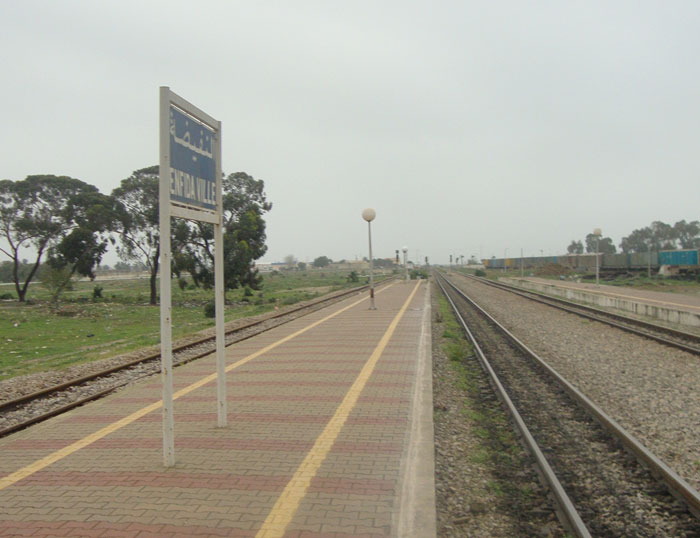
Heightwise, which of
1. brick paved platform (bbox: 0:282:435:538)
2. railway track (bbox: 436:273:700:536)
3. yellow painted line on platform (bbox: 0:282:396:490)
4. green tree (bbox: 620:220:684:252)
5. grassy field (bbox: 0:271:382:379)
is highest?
green tree (bbox: 620:220:684:252)

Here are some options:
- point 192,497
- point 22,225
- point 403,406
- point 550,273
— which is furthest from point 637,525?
point 550,273

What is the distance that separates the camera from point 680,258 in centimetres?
3897

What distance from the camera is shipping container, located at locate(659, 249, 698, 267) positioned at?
37.7 meters

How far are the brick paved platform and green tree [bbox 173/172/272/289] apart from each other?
22.9 m

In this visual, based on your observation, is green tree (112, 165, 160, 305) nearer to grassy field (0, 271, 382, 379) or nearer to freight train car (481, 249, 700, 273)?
grassy field (0, 271, 382, 379)

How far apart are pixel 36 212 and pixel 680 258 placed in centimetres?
4811

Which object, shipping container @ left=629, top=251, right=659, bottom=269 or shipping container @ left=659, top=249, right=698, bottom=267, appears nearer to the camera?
shipping container @ left=659, top=249, right=698, bottom=267

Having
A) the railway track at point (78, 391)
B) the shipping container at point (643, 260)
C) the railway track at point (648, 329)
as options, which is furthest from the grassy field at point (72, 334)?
the shipping container at point (643, 260)

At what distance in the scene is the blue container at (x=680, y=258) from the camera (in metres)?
37.7

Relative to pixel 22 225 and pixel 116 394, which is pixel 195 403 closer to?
pixel 116 394

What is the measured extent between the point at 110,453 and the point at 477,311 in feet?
57.2

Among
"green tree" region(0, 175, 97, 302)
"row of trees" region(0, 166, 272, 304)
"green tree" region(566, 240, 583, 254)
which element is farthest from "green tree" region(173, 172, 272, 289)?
"green tree" region(566, 240, 583, 254)

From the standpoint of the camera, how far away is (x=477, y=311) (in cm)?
2050

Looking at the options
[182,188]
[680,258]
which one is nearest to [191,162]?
[182,188]
